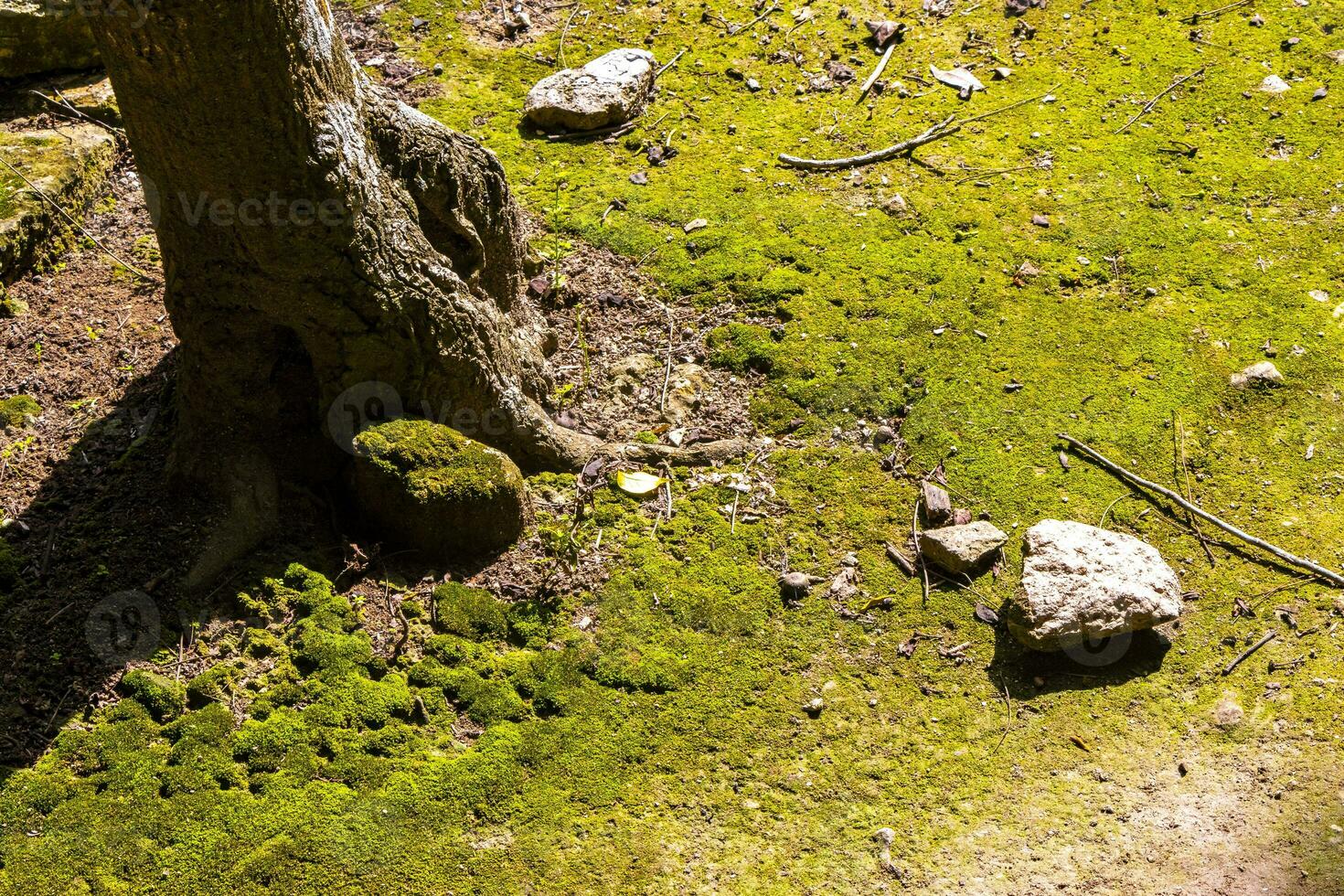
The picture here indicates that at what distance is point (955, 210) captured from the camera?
6047 millimetres

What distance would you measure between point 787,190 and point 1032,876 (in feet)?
13.7

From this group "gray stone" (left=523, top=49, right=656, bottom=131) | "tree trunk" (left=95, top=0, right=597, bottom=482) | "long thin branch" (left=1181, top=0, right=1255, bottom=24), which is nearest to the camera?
"tree trunk" (left=95, top=0, right=597, bottom=482)

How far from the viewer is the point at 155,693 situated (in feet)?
12.0

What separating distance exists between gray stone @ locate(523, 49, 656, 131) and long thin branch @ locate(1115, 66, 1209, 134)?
3181mm

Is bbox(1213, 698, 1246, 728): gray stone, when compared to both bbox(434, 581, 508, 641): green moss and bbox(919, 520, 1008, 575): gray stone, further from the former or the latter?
bbox(434, 581, 508, 641): green moss

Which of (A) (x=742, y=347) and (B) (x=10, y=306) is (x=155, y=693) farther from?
(A) (x=742, y=347)

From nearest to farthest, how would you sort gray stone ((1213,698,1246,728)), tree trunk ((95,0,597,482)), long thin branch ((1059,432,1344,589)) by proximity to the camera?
tree trunk ((95,0,597,482)), gray stone ((1213,698,1246,728)), long thin branch ((1059,432,1344,589))

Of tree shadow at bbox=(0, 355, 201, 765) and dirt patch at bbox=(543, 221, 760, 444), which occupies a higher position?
tree shadow at bbox=(0, 355, 201, 765)

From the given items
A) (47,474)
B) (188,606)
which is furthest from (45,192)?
(188,606)

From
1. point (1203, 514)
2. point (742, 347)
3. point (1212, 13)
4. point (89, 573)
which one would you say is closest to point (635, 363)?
point (742, 347)

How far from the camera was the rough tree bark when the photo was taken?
3.47 metres

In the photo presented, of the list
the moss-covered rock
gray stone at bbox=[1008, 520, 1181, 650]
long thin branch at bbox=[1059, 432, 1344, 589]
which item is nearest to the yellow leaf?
the moss-covered rock

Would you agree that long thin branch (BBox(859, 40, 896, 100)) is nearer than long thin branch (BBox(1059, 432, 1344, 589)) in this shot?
No

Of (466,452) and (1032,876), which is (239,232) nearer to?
(466,452)
